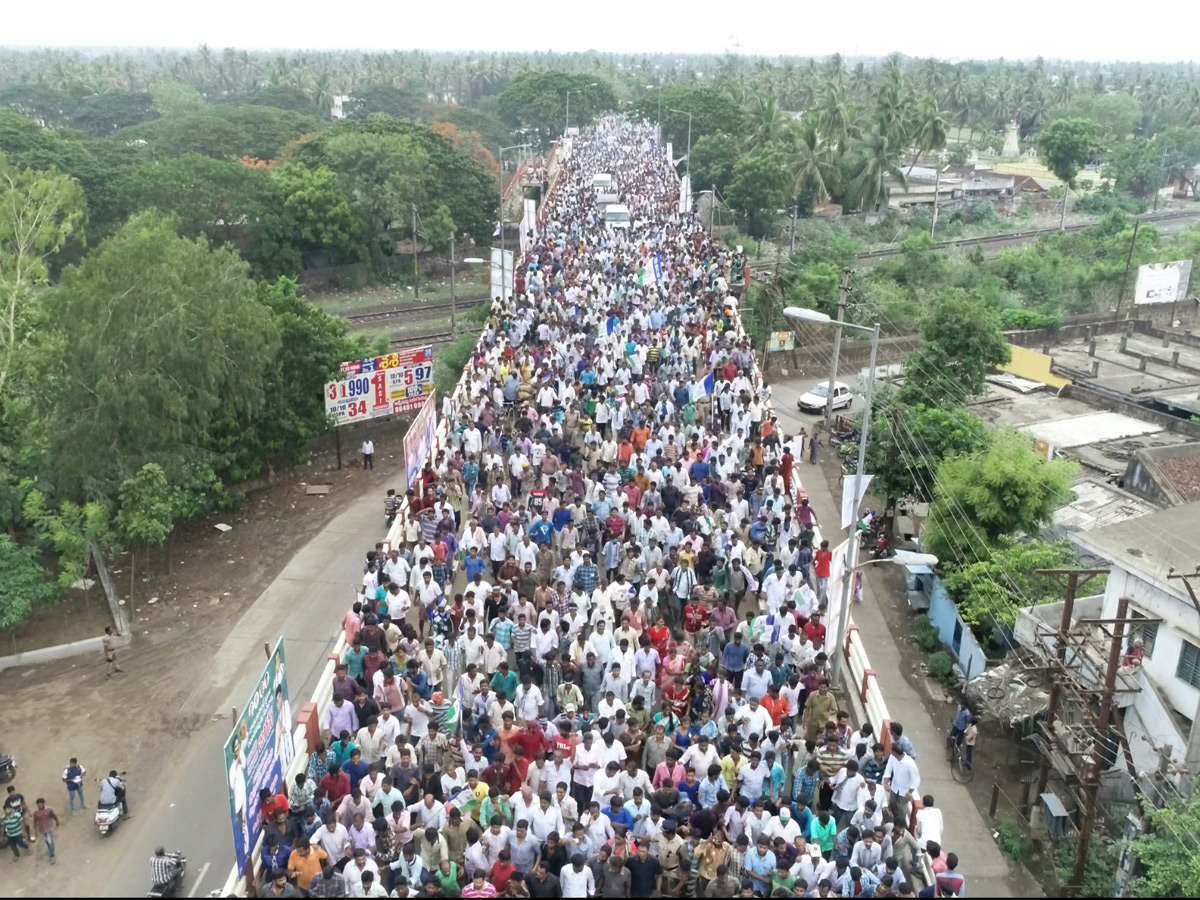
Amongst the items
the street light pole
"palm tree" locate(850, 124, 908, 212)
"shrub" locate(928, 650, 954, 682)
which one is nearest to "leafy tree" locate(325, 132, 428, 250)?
→ "palm tree" locate(850, 124, 908, 212)

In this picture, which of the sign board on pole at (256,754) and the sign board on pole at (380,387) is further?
the sign board on pole at (380,387)

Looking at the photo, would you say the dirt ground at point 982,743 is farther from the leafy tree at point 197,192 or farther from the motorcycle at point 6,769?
the leafy tree at point 197,192

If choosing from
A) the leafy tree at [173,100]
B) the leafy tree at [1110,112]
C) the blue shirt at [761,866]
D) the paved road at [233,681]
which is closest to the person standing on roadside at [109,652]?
the paved road at [233,681]

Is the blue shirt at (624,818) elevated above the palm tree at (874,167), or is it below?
below

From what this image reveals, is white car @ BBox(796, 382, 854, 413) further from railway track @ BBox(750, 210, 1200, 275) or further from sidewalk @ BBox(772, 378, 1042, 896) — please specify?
railway track @ BBox(750, 210, 1200, 275)

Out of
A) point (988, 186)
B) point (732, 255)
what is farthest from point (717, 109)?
point (732, 255)

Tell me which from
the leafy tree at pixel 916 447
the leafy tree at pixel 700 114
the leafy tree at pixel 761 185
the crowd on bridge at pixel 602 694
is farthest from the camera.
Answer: the leafy tree at pixel 700 114
